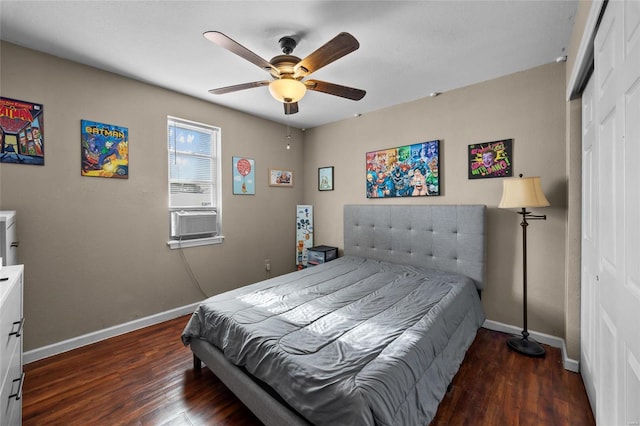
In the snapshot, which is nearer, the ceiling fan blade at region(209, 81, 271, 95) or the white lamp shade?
the ceiling fan blade at region(209, 81, 271, 95)

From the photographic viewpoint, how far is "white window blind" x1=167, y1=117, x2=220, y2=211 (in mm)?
3090

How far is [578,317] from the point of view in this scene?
6.68 ft

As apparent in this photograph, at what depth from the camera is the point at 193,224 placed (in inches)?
123

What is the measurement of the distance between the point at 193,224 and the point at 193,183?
1.72 feet

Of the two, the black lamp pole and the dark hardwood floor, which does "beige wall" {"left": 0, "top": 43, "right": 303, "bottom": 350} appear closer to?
the dark hardwood floor

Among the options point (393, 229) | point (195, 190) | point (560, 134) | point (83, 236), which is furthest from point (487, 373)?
point (83, 236)

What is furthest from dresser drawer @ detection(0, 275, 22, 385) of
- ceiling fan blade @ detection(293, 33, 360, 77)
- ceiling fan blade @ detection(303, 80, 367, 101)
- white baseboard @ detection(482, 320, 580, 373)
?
white baseboard @ detection(482, 320, 580, 373)

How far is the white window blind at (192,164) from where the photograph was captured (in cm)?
309

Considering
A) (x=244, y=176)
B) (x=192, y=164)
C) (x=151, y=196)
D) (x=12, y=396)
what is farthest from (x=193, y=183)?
(x=12, y=396)

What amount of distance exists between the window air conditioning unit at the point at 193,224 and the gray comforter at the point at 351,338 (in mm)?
1244

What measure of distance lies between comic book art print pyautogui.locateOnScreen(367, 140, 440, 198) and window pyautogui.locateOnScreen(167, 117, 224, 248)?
205cm

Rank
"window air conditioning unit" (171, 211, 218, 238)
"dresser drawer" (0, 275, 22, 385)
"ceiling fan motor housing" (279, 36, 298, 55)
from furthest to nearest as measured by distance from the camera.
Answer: "window air conditioning unit" (171, 211, 218, 238), "ceiling fan motor housing" (279, 36, 298, 55), "dresser drawer" (0, 275, 22, 385)

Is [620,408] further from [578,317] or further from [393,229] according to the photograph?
[393,229]

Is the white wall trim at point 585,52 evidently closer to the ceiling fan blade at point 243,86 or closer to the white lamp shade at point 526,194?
the white lamp shade at point 526,194
